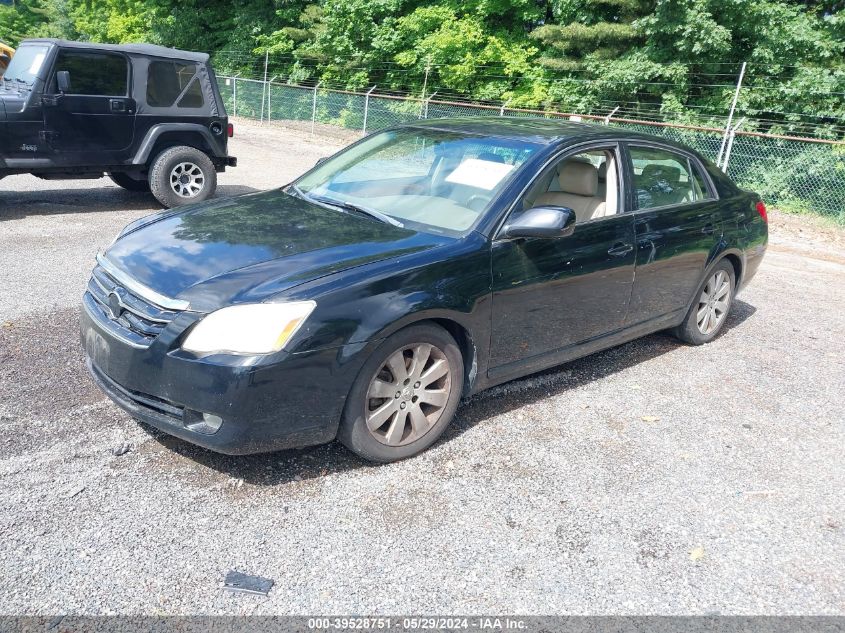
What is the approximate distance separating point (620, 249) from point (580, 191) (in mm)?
483

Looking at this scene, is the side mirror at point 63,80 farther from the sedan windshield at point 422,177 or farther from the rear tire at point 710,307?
the rear tire at point 710,307

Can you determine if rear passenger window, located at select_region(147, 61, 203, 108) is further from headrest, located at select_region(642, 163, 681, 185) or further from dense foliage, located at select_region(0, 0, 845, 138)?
dense foliage, located at select_region(0, 0, 845, 138)

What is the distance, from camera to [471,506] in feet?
10.8

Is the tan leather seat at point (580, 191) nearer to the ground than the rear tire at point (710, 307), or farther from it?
farther from it

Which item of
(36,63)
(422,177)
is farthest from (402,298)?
(36,63)

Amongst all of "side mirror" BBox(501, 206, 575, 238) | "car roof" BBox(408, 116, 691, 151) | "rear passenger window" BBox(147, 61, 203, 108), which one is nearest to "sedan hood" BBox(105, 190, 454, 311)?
"side mirror" BBox(501, 206, 575, 238)

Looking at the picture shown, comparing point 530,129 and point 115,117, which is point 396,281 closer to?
point 530,129

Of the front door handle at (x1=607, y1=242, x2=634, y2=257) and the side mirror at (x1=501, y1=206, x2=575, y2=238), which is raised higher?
the side mirror at (x1=501, y1=206, x2=575, y2=238)

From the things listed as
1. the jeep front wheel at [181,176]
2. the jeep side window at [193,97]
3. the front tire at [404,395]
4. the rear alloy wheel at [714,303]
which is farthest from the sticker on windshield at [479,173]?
the jeep side window at [193,97]

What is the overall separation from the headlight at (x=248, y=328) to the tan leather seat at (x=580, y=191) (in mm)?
2179

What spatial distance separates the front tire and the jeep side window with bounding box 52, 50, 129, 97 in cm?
705

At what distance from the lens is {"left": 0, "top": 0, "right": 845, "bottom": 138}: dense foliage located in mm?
16109

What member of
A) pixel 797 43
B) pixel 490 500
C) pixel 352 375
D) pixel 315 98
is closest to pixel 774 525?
pixel 490 500

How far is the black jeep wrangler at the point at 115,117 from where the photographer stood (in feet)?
27.4
